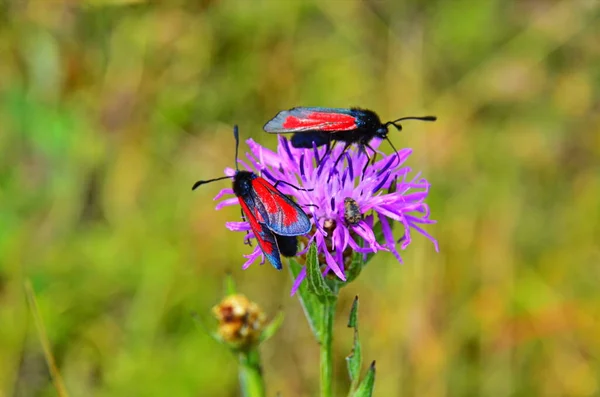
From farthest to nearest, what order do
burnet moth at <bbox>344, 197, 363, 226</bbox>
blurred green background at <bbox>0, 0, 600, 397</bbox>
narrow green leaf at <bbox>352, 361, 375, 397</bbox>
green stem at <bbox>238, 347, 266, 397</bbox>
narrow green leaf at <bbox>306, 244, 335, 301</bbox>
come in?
blurred green background at <bbox>0, 0, 600, 397</bbox>
green stem at <bbox>238, 347, 266, 397</bbox>
burnet moth at <bbox>344, 197, 363, 226</bbox>
narrow green leaf at <bbox>352, 361, 375, 397</bbox>
narrow green leaf at <bbox>306, 244, 335, 301</bbox>

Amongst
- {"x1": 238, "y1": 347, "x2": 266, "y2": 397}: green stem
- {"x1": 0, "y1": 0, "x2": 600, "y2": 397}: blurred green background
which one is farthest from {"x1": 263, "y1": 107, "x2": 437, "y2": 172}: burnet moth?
{"x1": 0, "y1": 0, "x2": 600, "y2": 397}: blurred green background

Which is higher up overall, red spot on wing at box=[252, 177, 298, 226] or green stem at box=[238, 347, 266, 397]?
red spot on wing at box=[252, 177, 298, 226]

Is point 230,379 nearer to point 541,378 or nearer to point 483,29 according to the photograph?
point 541,378

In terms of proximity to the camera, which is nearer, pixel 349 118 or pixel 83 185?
pixel 349 118

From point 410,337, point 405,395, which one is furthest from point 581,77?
point 405,395

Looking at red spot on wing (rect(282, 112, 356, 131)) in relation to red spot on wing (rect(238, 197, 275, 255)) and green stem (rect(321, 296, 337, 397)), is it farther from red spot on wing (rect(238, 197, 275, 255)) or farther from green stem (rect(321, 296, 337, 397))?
green stem (rect(321, 296, 337, 397))

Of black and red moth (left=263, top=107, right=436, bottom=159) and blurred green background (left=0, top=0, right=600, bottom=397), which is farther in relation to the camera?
blurred green background (left=0, top=0, right=600, bottom=397)

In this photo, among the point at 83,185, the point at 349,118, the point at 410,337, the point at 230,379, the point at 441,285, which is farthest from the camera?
the point at 83,185
